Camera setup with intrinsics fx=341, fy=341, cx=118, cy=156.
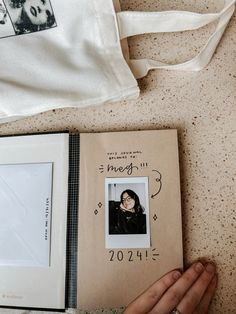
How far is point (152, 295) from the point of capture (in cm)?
45

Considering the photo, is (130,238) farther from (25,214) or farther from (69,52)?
(69,52)

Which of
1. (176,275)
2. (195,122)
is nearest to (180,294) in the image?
(176,275)

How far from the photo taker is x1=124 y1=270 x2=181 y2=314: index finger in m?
0.44

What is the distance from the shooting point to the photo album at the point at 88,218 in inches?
18.4

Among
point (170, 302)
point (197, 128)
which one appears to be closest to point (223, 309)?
point (170, 302)

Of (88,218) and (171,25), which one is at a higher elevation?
(171,25)

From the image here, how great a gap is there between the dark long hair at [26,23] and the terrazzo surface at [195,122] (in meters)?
0.13

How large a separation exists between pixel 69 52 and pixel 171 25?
15 centimetres

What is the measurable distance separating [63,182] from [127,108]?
0.48ft

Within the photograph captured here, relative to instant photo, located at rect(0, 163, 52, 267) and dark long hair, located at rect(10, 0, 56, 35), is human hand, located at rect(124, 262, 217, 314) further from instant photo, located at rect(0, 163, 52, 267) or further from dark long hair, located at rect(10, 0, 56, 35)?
dark long hair, located at rect(10, 0, 56, 35)

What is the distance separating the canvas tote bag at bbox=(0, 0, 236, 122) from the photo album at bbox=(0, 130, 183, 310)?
64mm

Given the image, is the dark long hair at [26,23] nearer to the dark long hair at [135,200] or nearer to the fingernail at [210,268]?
the dark long hair at [135,200]

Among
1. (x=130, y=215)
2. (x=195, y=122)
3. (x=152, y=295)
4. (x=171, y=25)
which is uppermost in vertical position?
(x=171, y=25)

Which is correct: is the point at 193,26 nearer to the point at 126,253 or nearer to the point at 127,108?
the point at 127,108
